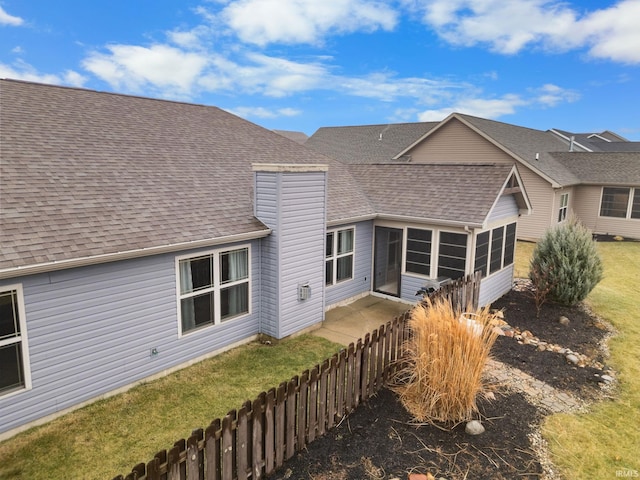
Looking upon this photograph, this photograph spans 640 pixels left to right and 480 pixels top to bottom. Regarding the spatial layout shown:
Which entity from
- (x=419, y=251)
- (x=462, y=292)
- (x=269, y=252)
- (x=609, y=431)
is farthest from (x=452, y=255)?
(x=609, y=431)

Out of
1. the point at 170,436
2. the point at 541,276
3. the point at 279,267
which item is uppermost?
the point at 279,267

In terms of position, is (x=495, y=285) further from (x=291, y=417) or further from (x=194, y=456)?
(x=194, y=456)

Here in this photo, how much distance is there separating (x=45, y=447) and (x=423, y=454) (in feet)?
17.4

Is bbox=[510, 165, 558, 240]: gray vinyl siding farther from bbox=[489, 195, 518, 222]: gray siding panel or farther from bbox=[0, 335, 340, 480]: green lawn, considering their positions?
bbox=[0, 335, 340, 480]: green lawn

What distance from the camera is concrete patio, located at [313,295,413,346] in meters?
10.2

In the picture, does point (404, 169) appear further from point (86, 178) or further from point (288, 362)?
point (86, 178)

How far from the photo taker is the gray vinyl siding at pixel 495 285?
1205 cm

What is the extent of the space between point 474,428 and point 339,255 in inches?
267

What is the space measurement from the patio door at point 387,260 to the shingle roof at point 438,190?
3.27 feet

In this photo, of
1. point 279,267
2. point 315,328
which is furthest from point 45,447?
point 315,328

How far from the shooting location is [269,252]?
9.34 m

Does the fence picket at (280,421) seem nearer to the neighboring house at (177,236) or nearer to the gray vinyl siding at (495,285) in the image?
the neighboring house at (177,236)

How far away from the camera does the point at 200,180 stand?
32.7ft

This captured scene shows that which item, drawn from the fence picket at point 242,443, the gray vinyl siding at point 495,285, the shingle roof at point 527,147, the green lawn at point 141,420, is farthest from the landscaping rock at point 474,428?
the shingle roof at point 527,147
